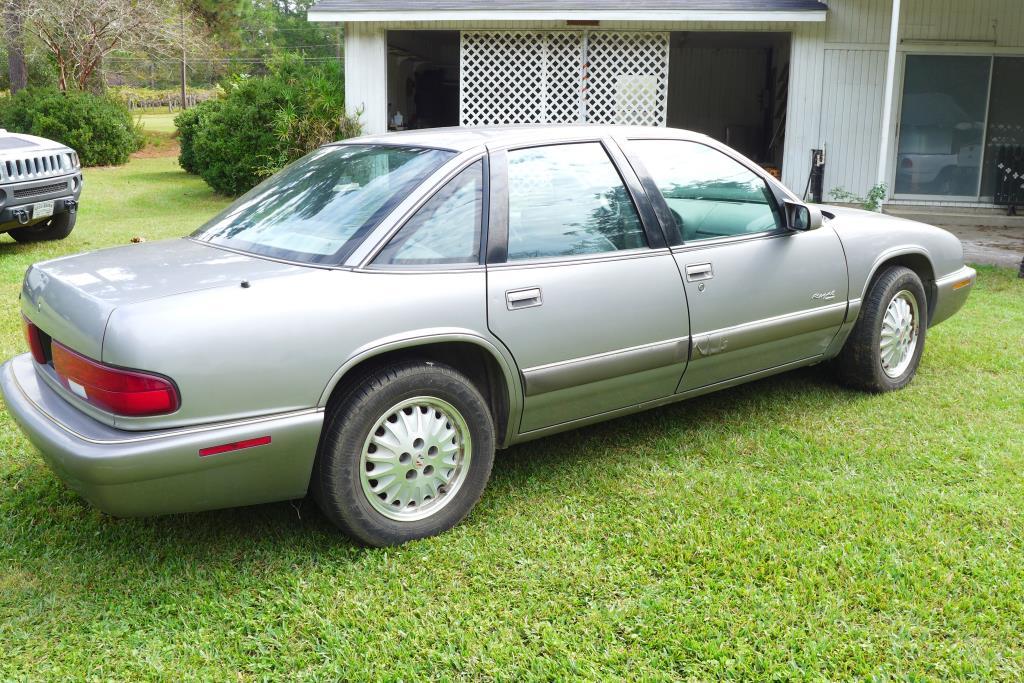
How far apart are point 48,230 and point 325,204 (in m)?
7.64

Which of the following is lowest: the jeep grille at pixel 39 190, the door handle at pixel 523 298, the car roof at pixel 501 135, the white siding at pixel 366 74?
the jeep grille at pixel 39 190

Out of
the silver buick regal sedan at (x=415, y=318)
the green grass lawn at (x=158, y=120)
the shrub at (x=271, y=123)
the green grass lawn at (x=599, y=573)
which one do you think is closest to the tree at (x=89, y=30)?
the green grass lawn at (x=158, y=120)

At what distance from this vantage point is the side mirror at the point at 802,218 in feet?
14.6

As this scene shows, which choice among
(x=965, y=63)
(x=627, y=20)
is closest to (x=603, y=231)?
(x=627, y=20)

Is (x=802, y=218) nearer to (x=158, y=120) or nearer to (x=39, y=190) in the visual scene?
(x=39, y=190)

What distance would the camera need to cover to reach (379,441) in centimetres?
323

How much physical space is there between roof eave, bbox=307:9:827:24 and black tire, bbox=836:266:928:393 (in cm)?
869

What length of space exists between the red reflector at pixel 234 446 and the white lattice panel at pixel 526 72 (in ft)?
37.6

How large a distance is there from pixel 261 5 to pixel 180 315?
62.9 meters

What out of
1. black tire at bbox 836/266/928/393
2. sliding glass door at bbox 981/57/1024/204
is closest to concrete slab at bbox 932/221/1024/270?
sliding glass door at bbox 981/57/1024/204

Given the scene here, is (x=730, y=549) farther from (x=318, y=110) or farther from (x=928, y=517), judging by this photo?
(x=318, y=110)

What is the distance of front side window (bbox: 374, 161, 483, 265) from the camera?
11.0ft

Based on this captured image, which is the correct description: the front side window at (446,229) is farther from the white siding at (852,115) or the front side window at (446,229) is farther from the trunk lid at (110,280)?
the white siding at (852,115)

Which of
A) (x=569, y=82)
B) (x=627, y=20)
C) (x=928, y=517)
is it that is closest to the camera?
(x=928, y=517)
